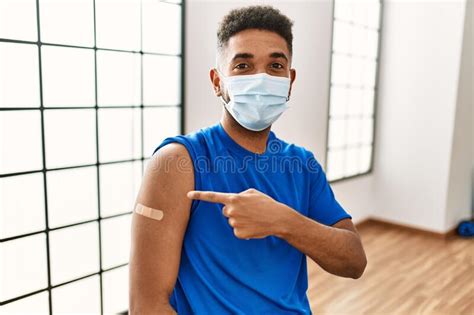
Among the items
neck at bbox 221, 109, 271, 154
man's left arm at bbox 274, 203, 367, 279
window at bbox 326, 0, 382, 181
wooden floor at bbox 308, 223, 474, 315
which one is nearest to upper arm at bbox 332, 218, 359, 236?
man's left arm at bbox 274, 203, 367, 279

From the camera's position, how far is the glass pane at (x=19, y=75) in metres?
1.75

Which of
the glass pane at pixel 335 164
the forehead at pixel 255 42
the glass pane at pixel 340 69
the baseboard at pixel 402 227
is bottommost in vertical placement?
the baseboard at pixel 402 227

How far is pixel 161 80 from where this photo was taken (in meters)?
2.35

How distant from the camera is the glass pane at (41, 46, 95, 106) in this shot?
189cm

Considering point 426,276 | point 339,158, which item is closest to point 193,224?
point 426,276

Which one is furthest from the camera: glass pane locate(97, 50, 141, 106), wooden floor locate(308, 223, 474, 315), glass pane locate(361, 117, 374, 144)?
glass pane locate(361, 117, 374, 144)

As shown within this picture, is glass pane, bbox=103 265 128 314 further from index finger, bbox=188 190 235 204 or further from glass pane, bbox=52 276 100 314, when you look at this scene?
index finger, bbox=188 190 235 204

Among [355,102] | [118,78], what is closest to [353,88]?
[355,102]

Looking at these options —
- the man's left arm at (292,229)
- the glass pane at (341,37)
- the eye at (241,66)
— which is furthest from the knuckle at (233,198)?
the glass pane at (341,37)

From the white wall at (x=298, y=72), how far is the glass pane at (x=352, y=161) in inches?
4.6

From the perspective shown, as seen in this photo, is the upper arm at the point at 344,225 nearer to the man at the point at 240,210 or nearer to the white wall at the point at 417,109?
the man at the point at 240,210

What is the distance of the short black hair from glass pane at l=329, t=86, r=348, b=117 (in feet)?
8.69

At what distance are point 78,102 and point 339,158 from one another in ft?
8.26

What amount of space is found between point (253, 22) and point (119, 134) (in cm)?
132
